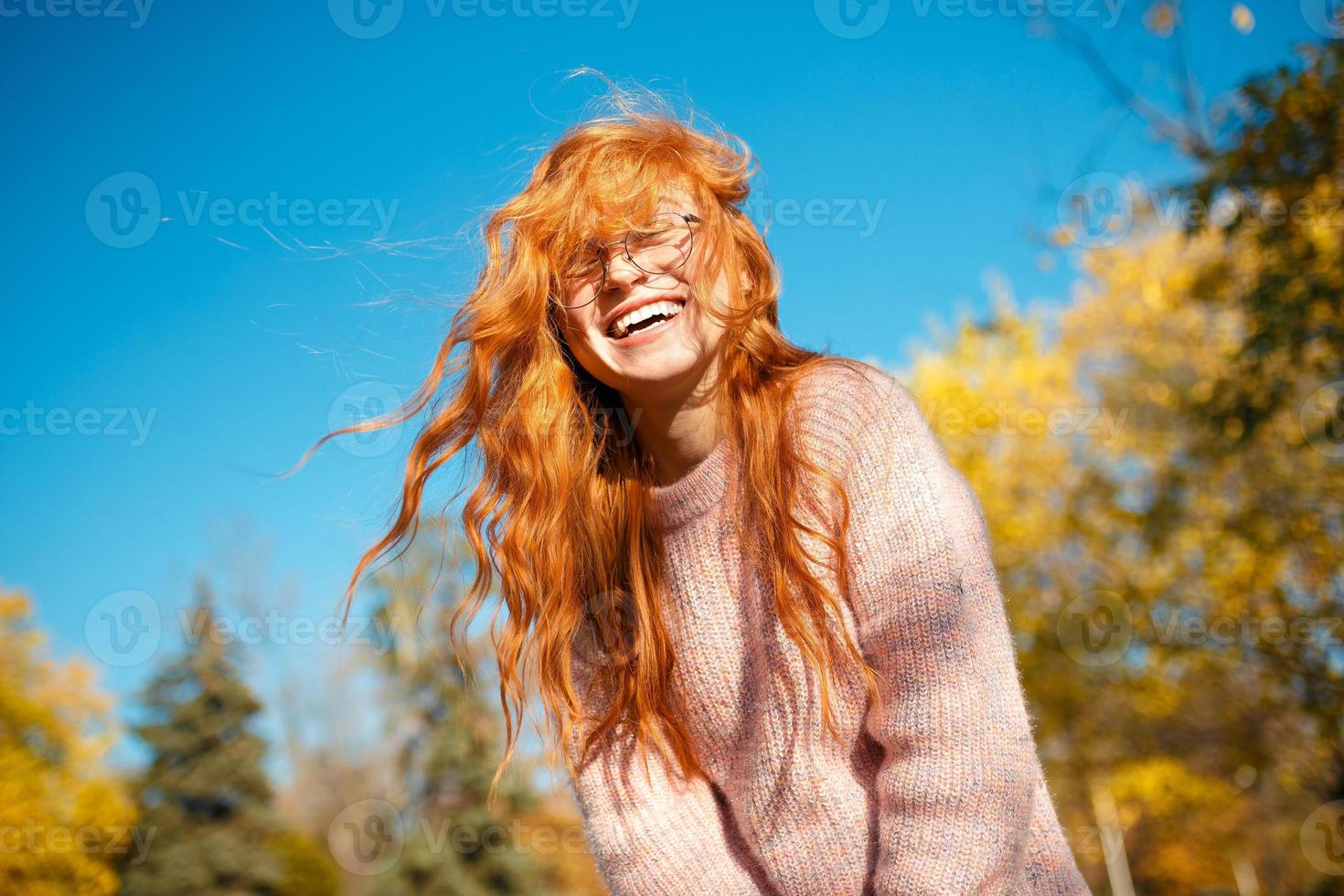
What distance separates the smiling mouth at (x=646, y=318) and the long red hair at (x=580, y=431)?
57mm

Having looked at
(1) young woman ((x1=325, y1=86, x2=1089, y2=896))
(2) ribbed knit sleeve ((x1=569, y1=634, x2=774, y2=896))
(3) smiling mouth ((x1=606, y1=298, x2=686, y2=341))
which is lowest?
(2) ribbed knit sleeve ((x1=569, y1=634, x2=774, y2=896))

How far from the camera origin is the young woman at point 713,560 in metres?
1.69

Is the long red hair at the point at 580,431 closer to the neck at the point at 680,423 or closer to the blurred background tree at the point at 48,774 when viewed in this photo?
the neck at the point at 680,423

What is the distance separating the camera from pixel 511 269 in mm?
2068

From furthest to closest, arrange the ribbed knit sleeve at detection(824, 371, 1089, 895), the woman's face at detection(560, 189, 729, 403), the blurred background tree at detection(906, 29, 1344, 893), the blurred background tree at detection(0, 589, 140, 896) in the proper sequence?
the blurred background tree at detection(0, 589, 140, 896) < the blurred background tree at detection(906, 29, 1344, 893) < the woman's face at detection(560, 189, 729, 403) < the ribbed knit sleeve at detection(824, 371, 1089, 895)

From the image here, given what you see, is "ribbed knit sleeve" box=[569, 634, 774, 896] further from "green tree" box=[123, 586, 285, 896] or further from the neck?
"green tree" box=[123, 586, 285, 896]

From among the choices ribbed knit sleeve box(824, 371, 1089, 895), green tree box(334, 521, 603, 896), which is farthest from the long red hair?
green tree box(334, 521, 603, 896)

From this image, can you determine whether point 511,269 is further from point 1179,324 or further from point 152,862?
point 152,862

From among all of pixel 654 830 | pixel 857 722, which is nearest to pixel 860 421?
pixel 857 722

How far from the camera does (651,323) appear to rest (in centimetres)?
193

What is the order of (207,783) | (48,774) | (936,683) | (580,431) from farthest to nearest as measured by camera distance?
(207,783), (48,774), (580,431), (936,683)

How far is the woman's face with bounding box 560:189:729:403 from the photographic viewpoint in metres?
1.90

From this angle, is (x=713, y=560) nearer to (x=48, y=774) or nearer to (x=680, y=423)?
(x=680, y=423)

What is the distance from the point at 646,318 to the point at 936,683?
0.80 metres
